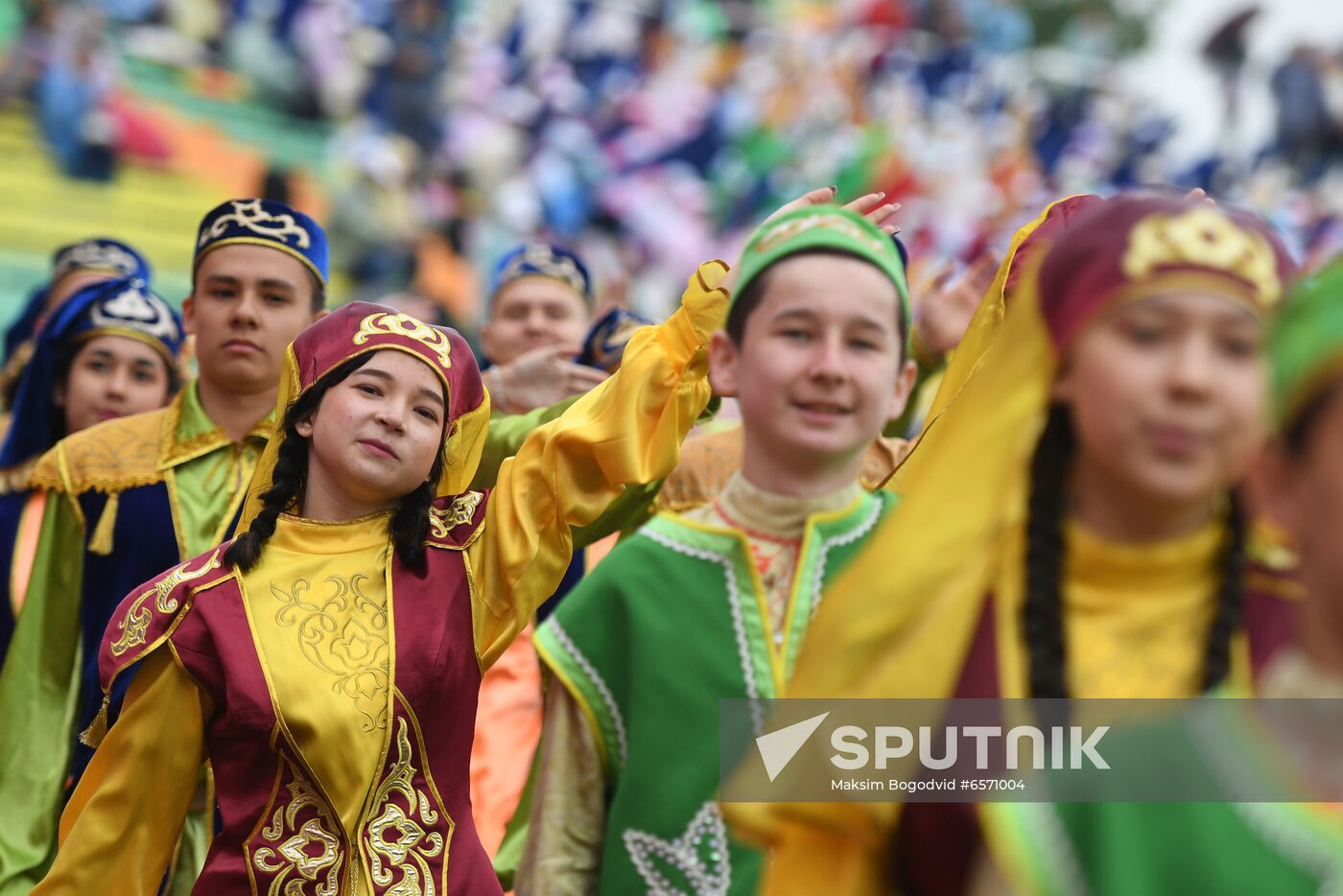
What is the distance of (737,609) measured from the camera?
2.53 metres

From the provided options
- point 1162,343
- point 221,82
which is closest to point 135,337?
point 1162,343

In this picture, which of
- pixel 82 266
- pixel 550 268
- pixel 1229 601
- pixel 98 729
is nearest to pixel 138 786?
pixel 98 729

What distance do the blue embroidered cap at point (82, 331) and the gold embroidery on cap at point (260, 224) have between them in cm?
86

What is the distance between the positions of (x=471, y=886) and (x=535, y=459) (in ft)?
A: 2.54

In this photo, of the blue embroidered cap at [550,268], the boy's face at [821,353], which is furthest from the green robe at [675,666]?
the blue embroidered cap at [550,268]

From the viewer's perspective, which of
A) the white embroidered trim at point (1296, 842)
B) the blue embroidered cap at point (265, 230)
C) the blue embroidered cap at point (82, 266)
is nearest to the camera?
the white embroidered trim at point (1296, 842)

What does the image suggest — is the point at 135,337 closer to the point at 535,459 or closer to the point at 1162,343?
the point at 535,459

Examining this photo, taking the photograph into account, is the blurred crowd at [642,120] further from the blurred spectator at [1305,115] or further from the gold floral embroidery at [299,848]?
the gold floral embroidery at [299,848]

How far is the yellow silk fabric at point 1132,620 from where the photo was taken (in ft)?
6.20

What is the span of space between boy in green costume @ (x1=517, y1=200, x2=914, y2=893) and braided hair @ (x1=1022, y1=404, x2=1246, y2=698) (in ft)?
1.40

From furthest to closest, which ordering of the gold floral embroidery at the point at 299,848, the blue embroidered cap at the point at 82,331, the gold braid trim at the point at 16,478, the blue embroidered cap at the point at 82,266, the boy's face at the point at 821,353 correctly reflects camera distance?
the blue embroidered cap at the point at 82,266 → the blue embroidered cap at the point at 82,331 → the gold braid trim at the point at 16,478 → the gold floral embroidery at the point at 299,848 → the boy's face at the point at 821,353

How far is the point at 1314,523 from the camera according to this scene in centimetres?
168

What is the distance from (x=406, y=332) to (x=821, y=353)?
1.16m

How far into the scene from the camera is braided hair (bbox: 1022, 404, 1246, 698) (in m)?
1.88
